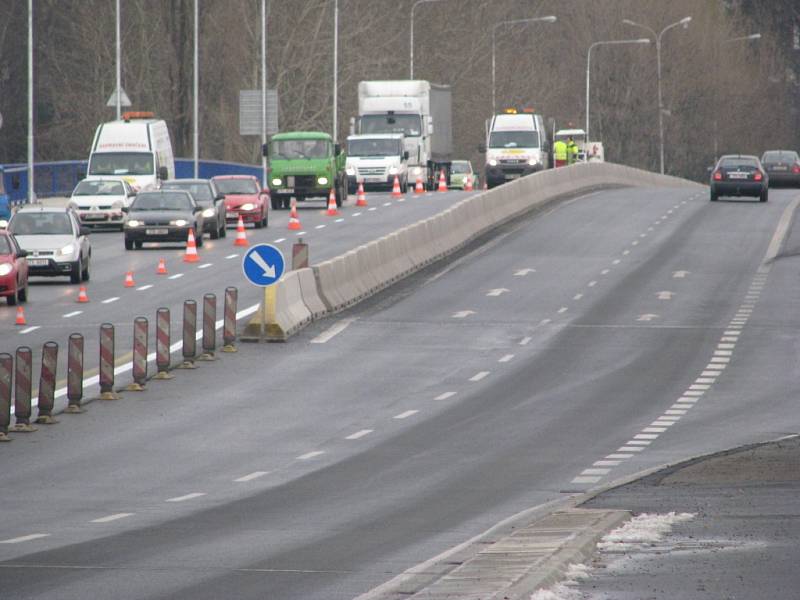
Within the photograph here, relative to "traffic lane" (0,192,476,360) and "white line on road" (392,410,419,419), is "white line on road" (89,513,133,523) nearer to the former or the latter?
"white line on road" (392,410,419,419)

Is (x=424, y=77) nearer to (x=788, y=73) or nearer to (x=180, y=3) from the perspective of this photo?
(x=180, y=3)

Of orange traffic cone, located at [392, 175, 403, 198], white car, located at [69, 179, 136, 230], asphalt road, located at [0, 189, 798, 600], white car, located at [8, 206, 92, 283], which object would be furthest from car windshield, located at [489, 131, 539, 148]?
white car, located at [8, 206, 92, 283]

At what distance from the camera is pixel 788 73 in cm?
14125

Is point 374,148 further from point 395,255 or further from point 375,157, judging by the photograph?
point 395,255

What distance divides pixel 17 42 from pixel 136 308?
6583cm

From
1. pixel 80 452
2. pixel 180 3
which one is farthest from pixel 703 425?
pixel 180 3

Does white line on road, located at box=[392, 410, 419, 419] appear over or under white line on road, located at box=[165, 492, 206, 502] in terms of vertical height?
under

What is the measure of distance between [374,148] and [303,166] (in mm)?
8635

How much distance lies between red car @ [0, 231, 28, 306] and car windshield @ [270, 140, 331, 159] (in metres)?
25.1

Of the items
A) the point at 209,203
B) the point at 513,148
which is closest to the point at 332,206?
the point at 209,203

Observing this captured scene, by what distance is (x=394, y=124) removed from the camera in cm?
7031

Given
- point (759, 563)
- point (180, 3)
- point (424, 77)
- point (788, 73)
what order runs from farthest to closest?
point (788, 73), point (424, 77), point (180, 3), point (759, 563)

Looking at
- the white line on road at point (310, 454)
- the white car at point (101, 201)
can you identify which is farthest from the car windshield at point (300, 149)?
the white line on road at point (310, 454)

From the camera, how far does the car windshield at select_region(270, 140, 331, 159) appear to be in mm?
59656
